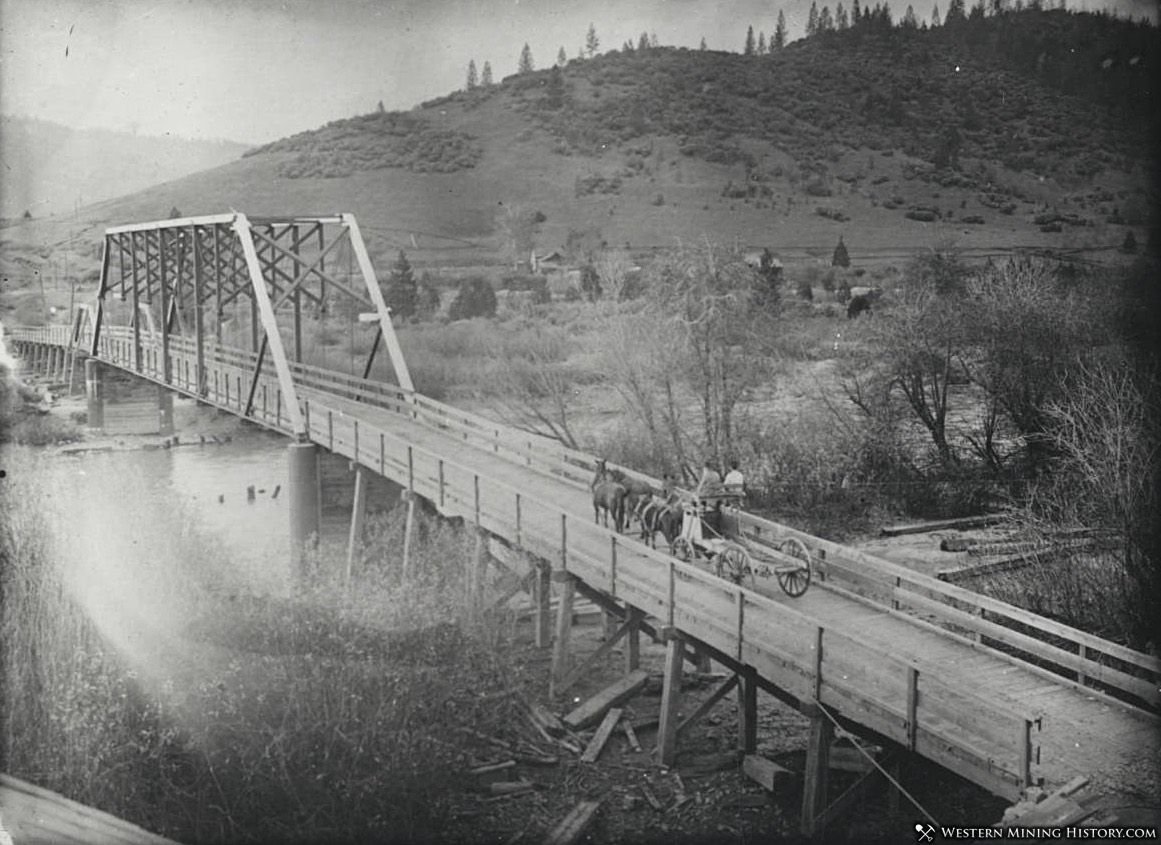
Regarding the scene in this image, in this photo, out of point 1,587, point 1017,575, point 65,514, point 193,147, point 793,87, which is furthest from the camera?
point 193,147

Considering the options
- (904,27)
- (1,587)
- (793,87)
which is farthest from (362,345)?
(1,587)

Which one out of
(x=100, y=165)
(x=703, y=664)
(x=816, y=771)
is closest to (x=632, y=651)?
(x=703, y=664)

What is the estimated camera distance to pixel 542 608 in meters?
21.5

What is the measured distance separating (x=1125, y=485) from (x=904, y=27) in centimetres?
2694

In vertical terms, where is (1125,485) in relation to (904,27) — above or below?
below

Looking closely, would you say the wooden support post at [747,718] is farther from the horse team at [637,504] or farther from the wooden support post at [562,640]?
the wooden support post at [562,640]

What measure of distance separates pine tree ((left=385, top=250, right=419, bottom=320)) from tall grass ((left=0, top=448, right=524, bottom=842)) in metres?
40.5

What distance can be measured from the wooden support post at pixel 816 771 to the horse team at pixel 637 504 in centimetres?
426

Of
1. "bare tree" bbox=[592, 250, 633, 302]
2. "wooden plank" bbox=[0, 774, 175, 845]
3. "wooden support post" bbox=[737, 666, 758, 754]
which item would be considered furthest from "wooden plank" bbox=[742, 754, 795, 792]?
"bare tree" bbox=[592, 250, 633, 302]

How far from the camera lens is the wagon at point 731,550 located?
15.7 meters

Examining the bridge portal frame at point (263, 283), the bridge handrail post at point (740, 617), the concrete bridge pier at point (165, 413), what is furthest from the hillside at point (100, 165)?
the bridge handrail post at point (740, 617)

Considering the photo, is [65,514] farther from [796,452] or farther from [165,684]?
[796,452]

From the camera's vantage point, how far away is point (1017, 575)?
21.5 metres

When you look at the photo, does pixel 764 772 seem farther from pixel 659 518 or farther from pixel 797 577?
pixel 659 518
